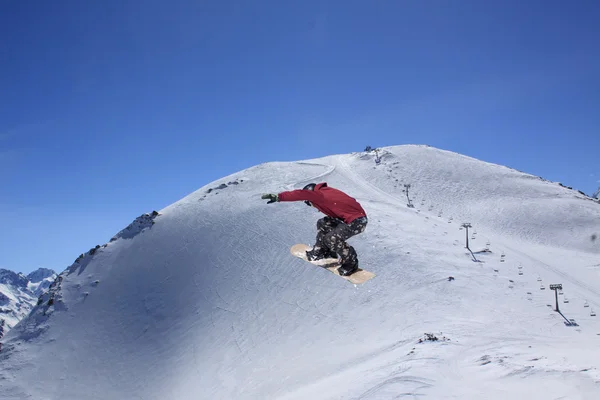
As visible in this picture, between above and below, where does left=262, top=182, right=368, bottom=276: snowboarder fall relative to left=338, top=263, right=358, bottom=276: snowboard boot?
above

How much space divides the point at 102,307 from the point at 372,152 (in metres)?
58.7

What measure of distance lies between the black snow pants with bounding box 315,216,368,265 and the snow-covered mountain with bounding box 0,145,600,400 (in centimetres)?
644

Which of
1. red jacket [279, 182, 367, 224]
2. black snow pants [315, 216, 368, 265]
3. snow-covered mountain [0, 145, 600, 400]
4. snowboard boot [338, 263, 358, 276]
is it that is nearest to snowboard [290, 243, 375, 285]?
snowboard boot [338, 263, 358, 276]

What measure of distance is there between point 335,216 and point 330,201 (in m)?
0.30

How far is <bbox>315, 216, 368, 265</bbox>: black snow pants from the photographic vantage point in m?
6.92

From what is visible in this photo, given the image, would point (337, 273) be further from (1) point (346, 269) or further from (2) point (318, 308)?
(2) point (318, 308)

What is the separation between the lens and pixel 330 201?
6.75 m

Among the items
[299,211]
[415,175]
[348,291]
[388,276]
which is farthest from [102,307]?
[415,175]

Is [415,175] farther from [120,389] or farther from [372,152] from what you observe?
[120,389]

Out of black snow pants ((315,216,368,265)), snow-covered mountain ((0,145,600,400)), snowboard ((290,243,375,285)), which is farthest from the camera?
snow-covered mountain ((0,145,600,400))

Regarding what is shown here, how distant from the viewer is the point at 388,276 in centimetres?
3325

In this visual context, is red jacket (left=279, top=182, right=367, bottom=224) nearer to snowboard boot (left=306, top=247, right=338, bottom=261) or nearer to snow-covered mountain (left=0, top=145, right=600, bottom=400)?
snowboard boot (left=306, top=247, right=338, bottom=261)

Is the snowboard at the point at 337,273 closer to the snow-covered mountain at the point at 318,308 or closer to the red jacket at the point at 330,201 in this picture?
the red jacket at the point at 330,201

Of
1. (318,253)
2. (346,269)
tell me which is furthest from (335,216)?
(346,269)
